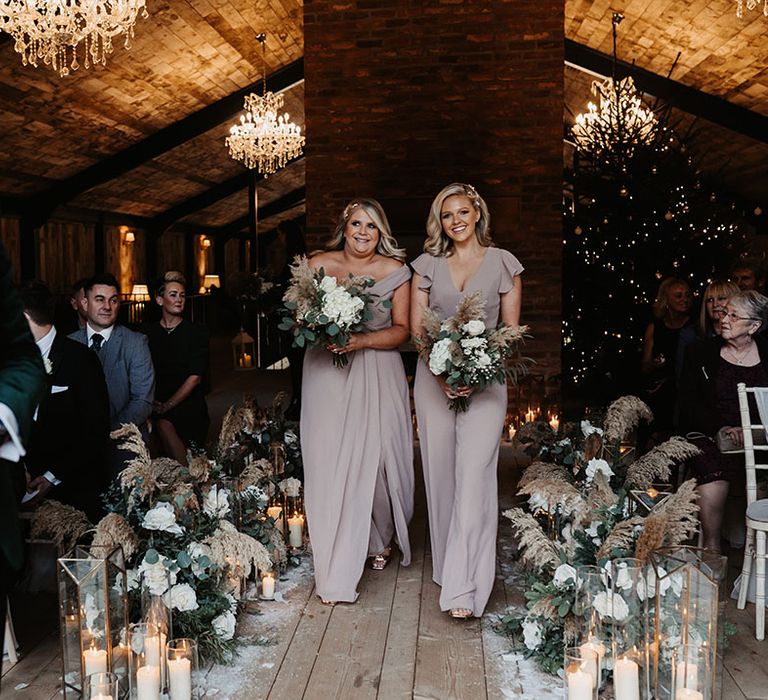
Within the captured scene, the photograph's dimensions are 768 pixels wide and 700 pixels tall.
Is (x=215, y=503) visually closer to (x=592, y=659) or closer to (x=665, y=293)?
(x=592, y=659)

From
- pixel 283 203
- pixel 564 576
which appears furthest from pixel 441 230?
pixel 283 203

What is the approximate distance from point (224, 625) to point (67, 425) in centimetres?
128

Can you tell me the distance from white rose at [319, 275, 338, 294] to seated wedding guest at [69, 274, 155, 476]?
143cm

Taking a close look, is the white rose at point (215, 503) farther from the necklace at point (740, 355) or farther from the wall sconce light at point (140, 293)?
the wall sconce light at point (140, 293)

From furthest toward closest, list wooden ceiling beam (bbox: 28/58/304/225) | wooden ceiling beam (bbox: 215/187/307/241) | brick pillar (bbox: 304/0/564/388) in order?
wooden ceiling beam (bbox: 215/187/307/241)
wooden ceiling beam (bbox: 28/58/304/225)
brick pillar (bbox: 304/0/564/388)

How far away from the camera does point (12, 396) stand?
1543 mm

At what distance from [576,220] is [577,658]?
6334mm

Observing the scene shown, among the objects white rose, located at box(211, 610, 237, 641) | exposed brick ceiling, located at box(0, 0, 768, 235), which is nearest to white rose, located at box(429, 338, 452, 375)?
white rose, located at box(211, 610, 237, 641)

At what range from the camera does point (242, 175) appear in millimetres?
19141

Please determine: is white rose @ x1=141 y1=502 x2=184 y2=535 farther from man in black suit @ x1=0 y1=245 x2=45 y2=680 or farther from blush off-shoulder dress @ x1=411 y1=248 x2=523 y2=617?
man in black suit @ x1=0 y1=245 x2=45 y2=680

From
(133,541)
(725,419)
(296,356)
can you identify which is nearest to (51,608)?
(133,541)

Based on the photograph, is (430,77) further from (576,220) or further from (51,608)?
(51,608)

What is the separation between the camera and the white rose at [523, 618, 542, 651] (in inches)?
123

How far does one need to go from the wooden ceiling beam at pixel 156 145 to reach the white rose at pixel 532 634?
37.7ft
